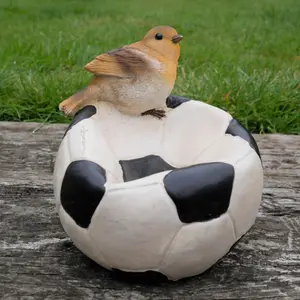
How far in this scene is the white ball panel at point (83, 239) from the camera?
38.1 inches

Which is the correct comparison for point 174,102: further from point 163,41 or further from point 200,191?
point 200,191

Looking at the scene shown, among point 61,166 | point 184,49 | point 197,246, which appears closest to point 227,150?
point 197,246

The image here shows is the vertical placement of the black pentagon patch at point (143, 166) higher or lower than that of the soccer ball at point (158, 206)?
lower

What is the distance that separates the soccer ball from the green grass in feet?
3.03

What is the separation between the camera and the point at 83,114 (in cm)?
112

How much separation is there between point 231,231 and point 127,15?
3076 mm

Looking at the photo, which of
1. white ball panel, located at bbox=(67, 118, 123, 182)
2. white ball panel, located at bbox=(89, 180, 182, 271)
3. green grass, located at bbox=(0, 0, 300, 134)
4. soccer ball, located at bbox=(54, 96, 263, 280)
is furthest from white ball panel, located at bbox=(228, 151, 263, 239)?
green grass, located at bbox=(0, 0, 300, 134)

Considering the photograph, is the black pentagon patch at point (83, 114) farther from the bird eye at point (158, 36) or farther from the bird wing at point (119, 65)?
the bird eye at point (158, 36)

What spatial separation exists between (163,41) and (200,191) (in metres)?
0.36

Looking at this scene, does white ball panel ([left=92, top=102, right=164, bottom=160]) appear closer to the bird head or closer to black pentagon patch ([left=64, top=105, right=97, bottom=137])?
black pentagon patch ([left=64, top=105, right=97, bottom=137])

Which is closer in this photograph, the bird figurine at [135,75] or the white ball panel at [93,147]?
the white ball panel at [93,147]

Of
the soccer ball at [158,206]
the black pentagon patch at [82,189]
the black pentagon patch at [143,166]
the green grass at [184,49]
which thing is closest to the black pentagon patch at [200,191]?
the soccer ball at [158,206]

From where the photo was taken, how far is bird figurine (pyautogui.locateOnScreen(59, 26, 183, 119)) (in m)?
1.13

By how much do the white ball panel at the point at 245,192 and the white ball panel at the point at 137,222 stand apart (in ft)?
0.36
